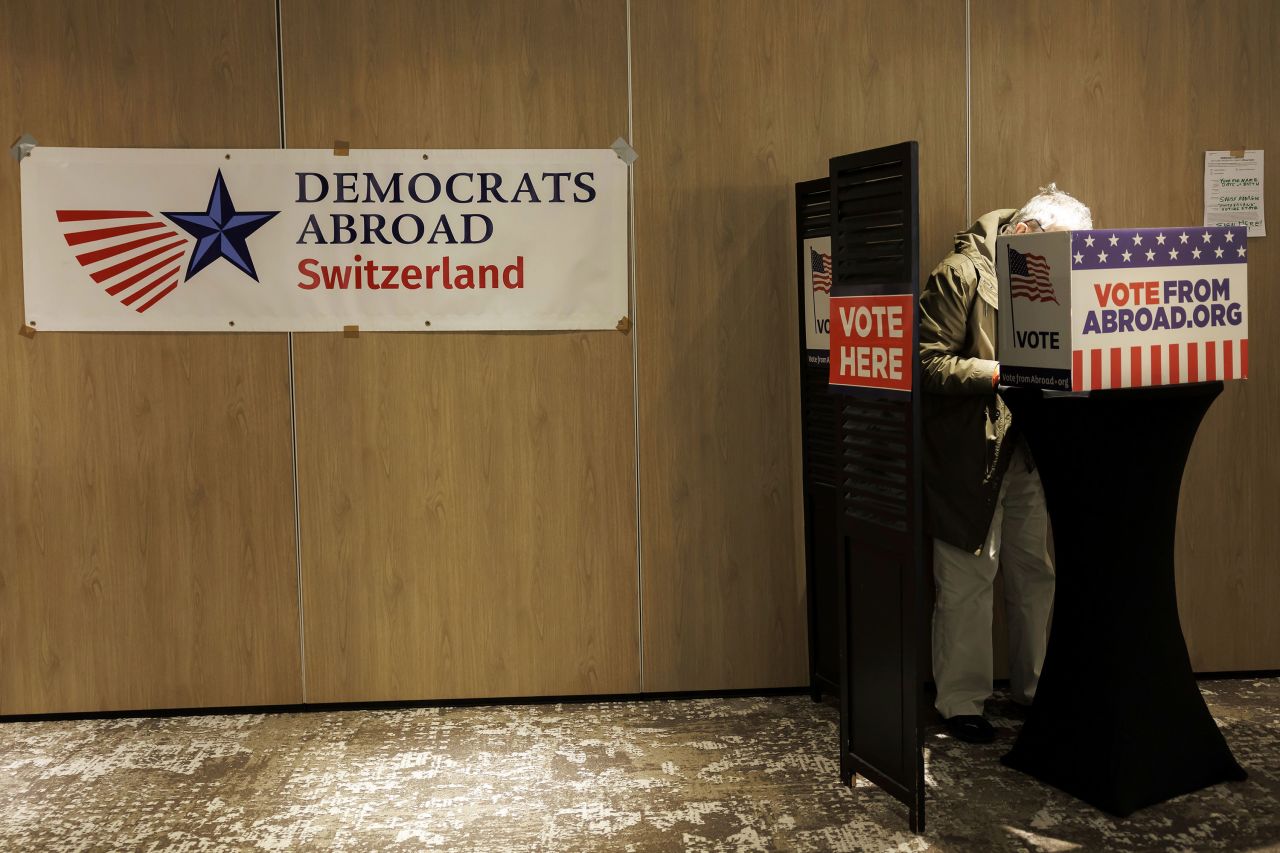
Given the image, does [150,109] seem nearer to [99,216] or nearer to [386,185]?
[99,216]

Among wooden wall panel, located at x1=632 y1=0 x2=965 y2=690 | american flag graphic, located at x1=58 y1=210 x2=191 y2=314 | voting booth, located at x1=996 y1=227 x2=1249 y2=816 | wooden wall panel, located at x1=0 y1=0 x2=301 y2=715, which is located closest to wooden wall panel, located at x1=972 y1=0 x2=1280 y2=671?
wooden wall panel, located at x1=632 y1=0 x2=965 y2=690

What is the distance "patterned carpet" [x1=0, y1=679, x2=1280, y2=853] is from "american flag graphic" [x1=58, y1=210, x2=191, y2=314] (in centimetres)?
151

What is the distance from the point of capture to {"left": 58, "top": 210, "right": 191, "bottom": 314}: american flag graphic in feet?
12.3

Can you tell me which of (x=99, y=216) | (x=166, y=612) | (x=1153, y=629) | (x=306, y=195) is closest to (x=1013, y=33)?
(x=1153, y=629)

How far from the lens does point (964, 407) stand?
343 cm

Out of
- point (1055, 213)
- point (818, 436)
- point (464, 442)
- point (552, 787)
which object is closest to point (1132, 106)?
point (1055, 213)

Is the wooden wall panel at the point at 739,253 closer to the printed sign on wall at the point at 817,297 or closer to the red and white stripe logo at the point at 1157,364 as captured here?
the printed sign on wall at the point at 817,297

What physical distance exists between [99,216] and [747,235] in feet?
7.35

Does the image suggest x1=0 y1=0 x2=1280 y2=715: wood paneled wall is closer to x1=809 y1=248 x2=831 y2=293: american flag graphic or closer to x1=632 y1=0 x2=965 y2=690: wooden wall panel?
x1=632 y1=0 x2=965 y2=690: wooden wall panel

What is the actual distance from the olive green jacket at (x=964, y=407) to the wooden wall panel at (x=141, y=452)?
2.20m

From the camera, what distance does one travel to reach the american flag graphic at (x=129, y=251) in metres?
3.76

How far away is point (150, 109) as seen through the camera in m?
3.74

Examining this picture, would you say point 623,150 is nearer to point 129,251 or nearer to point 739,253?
point 739,253

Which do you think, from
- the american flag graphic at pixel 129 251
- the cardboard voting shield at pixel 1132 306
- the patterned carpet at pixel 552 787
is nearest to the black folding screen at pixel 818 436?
the patterned carpet at pixel 552 787
